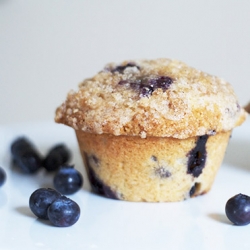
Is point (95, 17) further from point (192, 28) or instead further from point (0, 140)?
point (0, 140)

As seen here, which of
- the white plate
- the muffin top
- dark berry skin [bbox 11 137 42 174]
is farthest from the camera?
dark berry skin [bbox 11 137 42 174]

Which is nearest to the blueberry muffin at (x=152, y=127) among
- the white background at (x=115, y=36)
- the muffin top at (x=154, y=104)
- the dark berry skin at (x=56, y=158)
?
the muffin top at (x=154, y=104)

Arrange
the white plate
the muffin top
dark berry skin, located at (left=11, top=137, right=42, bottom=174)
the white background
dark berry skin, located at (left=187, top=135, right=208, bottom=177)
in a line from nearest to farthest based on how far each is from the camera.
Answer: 1. the white plate
2. the muffin top
3. dark berry skin, located at (left=187, top=135, right=208, bottom=177)
4. dark berry skin, located at (left=11, top=137, right=42, bottom=174)
5. the white background

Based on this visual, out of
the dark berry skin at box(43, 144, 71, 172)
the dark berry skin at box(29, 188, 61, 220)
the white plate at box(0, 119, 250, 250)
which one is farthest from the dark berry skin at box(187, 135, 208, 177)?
the dark berry skin at box(43, 144, 71, 172)

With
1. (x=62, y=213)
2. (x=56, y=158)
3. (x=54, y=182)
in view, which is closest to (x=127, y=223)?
(x=62, y=213)

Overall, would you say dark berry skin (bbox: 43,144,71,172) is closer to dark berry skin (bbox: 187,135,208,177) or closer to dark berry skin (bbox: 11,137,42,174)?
dark berry skin (bbox: 11,137,42,174)

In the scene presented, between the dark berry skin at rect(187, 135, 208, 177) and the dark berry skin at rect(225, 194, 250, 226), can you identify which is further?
the dark berry skin at rect(187, 135, 208, 177)
